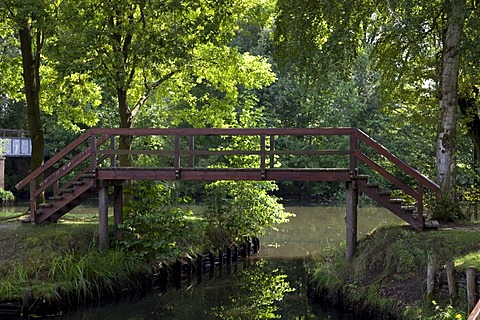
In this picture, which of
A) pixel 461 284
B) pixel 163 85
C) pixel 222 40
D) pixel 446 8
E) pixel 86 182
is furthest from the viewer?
pixel 163 85

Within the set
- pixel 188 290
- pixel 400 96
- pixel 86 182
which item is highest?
pixel 400 96

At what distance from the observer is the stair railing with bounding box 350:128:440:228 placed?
14281mm

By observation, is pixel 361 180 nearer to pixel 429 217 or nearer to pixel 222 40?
pixel 429 217

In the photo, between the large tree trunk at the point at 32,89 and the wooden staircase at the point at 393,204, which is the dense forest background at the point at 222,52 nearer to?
the large tree trunk at the point at 32,89

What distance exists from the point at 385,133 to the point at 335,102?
3.51 metres

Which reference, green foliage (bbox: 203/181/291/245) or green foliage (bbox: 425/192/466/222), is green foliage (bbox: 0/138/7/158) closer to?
green foliage (bbox: 203/181/291/245)

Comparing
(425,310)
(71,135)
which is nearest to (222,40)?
(425,310)

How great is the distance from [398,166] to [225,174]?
4.04m

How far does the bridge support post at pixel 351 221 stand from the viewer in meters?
15.2

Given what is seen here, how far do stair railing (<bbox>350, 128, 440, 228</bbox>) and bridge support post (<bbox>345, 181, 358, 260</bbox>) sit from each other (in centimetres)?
42

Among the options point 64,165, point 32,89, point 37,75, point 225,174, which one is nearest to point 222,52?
point 37,75

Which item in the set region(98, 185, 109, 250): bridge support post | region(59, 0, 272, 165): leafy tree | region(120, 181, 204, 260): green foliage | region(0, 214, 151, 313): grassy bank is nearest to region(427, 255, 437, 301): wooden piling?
region(0, 214, 151, 313): grassy bank

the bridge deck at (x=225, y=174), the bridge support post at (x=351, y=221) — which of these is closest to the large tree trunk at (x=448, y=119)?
the bridge support post at (x=351, y=221)

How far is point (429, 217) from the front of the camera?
15.3 m
